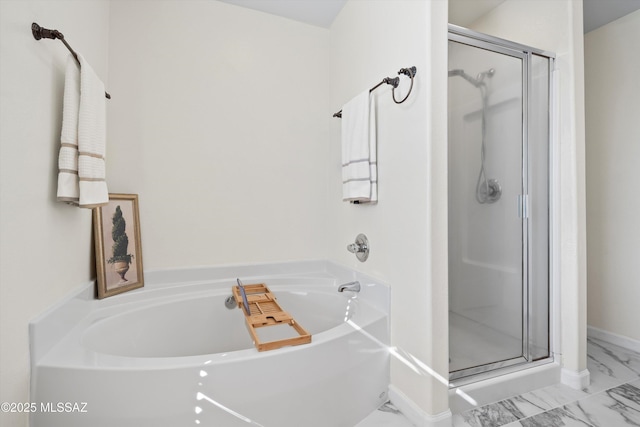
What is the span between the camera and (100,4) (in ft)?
5.65

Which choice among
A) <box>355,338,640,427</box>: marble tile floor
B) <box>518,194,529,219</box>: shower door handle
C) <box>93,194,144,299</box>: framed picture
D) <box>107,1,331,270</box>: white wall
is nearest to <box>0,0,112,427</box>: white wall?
<box>93,194,144,299</box>: framed picture

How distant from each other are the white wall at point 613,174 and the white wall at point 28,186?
3458 millimetres

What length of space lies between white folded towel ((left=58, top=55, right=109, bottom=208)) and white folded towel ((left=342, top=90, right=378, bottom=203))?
125cm

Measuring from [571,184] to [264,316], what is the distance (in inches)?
71.9

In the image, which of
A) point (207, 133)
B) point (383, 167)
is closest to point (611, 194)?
point (383, 167)

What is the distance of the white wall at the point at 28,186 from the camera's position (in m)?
0.95

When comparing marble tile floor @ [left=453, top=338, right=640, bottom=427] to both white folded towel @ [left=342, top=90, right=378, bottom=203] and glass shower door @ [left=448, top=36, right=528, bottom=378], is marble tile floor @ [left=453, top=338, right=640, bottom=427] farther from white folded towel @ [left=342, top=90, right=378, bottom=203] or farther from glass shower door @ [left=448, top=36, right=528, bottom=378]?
white folded towel @ [left=342, top=90, right=378, bottom=203]

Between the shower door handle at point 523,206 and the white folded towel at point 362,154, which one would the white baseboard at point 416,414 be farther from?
the shower door handle at point 523,206

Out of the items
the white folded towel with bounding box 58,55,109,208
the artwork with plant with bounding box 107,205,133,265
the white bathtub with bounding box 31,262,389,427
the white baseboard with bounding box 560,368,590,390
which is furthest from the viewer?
the artwork with plant with bounding box 107,205,133,265

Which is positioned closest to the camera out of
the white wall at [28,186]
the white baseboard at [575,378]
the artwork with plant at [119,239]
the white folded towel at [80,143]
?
the white wall at [28,186]

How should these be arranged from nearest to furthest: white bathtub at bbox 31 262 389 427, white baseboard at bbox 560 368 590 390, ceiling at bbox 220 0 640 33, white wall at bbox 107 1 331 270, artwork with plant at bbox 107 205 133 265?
1. white bathtub at bbox 31 262 389 427
2. white baseboard at bbox 560 368 590 390
3. artwork with plant at bbox 107 205 133 265
4. white wall at bbox 107 1 331 270
5. ceiling at bbox 220 0 640 33

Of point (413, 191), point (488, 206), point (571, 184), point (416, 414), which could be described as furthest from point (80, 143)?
point (571, 184)

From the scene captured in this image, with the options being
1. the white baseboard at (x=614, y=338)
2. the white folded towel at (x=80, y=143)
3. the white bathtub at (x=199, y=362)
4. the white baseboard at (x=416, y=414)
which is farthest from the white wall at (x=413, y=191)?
the white baseboard at (x=614, y=338)

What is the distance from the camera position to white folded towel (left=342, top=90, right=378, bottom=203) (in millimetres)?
1729
